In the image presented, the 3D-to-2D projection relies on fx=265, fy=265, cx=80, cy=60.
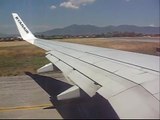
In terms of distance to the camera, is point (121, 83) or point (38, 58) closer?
point (121, 83)

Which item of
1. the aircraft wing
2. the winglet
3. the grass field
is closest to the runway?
the aircraft wing

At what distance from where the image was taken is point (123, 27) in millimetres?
6055

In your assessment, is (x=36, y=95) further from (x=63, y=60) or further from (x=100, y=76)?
(x=100, y=76)

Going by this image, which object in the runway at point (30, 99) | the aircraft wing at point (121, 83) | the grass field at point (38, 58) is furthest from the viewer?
the grass field at point (38, 58)

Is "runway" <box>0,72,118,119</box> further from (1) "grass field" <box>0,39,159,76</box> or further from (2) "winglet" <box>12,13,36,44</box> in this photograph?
(2) "winglet" <box>12,13,36,44</box>

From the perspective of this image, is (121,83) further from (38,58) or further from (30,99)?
(38,58)

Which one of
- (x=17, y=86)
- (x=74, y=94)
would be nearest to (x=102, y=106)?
(x=74, y=94)

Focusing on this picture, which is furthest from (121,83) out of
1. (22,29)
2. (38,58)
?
(38,58)

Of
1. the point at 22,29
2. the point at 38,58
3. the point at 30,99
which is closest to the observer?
the point at 30,99

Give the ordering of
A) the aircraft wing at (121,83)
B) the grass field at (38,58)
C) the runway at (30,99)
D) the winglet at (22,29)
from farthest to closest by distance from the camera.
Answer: the winglet at (22,29) < the grass field at (38,58) < the runway at (30,99) < the aircraft wing at (121,83)

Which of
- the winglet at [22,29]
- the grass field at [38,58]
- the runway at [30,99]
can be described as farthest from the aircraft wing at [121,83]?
the winglet at [22,29]

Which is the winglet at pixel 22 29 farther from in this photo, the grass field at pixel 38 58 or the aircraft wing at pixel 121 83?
the aircraft wing at pixel 121 83

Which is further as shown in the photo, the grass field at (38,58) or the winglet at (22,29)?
the winglet at (22,29)

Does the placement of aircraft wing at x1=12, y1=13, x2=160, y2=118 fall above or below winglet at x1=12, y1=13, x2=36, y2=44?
below
